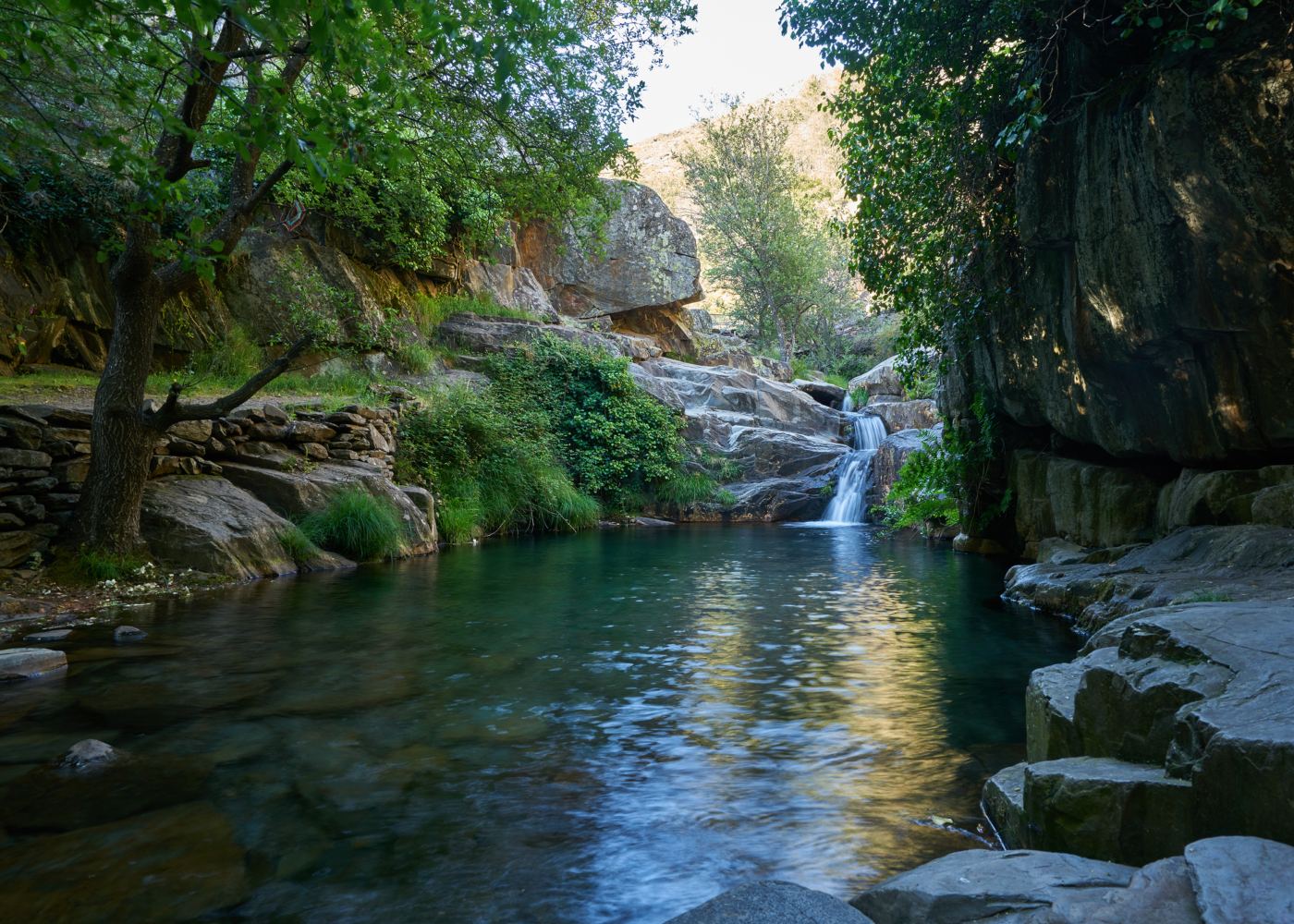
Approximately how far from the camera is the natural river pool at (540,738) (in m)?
2.91

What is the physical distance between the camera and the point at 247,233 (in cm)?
1616

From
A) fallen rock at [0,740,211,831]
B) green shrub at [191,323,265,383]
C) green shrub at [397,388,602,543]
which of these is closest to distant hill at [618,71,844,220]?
green shrub at [397,388,602,543]

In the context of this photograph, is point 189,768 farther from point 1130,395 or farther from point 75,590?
point 1130,395

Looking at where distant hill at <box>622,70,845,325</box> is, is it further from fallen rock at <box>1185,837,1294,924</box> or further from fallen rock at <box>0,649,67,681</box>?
fallen rock at <box>1185,837,1294,924</box>

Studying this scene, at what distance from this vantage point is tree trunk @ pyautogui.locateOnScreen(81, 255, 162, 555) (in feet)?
25.9

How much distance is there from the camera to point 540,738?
433cm

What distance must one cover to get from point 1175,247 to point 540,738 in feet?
18.4

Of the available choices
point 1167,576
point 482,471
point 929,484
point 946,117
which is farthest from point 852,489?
point 1167,576

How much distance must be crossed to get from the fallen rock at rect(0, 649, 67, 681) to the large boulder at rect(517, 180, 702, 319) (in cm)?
2064

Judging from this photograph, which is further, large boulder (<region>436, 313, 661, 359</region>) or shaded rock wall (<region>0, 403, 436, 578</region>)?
large boulder (<region>436, 313, 661, 359</region>)

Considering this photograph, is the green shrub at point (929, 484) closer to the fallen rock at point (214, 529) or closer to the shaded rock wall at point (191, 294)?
the shaded rock wall at point (191, 294)

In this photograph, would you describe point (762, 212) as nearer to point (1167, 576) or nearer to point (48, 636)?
point (1167, 576)

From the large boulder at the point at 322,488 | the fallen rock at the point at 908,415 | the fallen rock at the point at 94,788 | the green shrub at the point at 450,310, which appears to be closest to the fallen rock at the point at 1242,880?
the fallen rock at the point at 94,788

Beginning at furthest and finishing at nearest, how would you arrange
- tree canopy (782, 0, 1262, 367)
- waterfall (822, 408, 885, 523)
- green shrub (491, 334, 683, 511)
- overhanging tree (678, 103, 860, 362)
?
1. overhanging tree (678, 103, 860, 362)
2. waterfall (822, 408, 885, 523)
3. green shrub (491, 334, 683, 511)
4. tree canopy (782, 0, 1262, 367)
